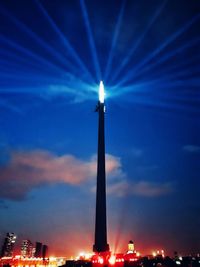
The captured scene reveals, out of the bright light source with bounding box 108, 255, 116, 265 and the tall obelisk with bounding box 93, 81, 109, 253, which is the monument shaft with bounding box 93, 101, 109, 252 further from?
the bright light source with bounding box 108, 255, 116, 265

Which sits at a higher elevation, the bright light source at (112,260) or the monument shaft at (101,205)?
the monument shaft at (101,205)

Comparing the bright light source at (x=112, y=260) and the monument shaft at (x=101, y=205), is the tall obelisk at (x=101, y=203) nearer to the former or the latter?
the monument shaft at (x=101, y=205)

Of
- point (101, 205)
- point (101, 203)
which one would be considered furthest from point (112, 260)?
point (101, 203)

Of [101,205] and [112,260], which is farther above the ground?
[101,205]

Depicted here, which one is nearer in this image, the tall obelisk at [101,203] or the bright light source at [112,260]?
the bright light source at [112,260]

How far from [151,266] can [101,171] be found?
28253 mm

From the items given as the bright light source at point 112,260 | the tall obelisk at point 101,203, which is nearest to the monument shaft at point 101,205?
the tall obelisk at point 101,203

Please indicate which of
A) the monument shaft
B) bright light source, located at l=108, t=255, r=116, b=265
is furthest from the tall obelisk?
bright light source, located at l=108, t=255, r=116, b=265

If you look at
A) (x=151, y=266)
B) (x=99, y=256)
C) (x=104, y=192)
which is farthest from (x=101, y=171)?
(x=99, y=256)

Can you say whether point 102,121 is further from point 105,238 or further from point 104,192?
point 105,238

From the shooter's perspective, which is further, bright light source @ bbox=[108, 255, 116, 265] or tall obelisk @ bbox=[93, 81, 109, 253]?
tall obelisk @ bbox=[93, 81, 109, 253]

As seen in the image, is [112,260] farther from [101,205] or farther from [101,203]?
[101,203]

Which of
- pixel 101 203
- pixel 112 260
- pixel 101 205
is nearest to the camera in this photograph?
pixel 112 260

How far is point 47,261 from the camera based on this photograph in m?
106
